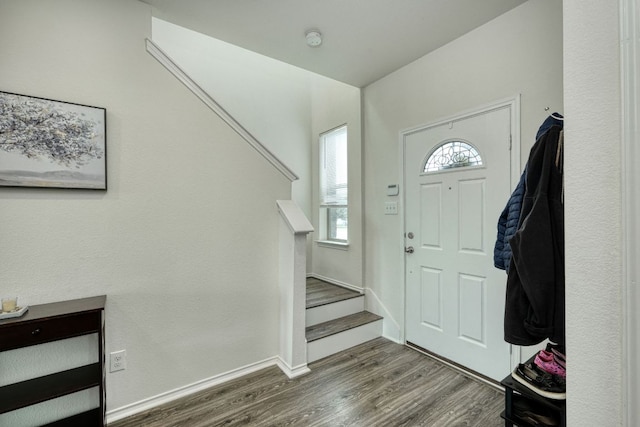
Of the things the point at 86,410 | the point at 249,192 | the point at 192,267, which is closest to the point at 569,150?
the point at 249,192

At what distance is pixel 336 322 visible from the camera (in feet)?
9.46

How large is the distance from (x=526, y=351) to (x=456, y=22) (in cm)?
238

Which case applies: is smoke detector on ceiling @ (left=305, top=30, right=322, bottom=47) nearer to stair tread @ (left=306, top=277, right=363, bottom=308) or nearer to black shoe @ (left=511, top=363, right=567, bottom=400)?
stair tread @ (left=306, top=277, right=363, bottom=308)

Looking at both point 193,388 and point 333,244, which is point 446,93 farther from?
point 193,388

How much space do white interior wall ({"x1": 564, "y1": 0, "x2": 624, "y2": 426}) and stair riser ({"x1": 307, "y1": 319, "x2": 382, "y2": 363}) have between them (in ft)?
6.22

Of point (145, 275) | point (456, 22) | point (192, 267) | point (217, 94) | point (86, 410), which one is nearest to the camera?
point (86, 410)

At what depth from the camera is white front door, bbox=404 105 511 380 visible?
214 cm

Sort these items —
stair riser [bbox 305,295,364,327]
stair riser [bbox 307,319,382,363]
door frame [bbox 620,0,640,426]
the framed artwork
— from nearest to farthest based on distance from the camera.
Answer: door frame [bbox 620,0,640,426]
the framed artwork
stair riser [bbox 307,319,382,363]
stair riser [bbox 305,295,364,327]

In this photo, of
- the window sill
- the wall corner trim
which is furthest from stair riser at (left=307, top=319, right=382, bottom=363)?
the wall corner trim

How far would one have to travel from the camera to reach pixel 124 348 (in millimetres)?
1832

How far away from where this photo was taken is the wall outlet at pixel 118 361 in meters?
1.79

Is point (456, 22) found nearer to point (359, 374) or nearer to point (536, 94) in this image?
point (536, 94)

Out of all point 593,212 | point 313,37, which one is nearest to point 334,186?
point 313,37

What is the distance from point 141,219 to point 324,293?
1.99 metres
